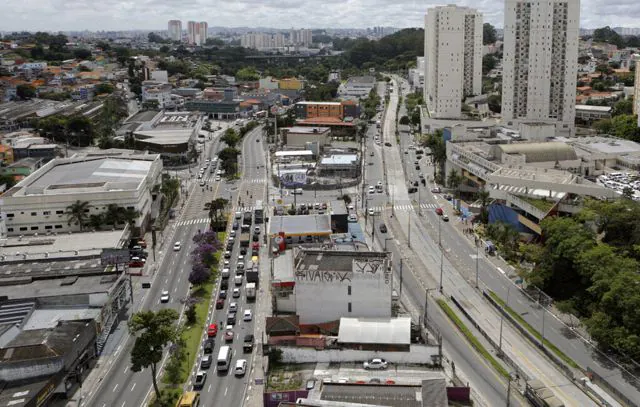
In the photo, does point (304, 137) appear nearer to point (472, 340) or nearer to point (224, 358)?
point (472, 340)

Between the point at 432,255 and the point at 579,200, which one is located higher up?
the point at 579,200

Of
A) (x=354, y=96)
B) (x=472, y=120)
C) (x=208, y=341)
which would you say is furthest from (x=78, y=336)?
(x=354, y=96)

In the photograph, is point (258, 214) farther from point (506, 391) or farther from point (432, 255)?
point (506, 391)

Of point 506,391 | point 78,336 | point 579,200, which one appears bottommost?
point 506,391

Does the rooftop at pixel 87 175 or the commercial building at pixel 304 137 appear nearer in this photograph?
the rooftop at pixel 87 175

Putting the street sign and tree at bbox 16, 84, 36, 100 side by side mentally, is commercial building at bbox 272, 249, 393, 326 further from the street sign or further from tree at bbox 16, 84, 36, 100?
tree at bbox 16, 84, 36, 100

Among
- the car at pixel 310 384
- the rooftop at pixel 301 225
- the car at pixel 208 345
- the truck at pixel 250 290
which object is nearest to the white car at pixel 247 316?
the truck at pixel 250 290

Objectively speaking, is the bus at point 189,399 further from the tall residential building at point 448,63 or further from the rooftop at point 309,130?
the tall residential building at point 448,63

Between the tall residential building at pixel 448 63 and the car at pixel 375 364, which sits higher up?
the tall residential building at pixel 448 63
